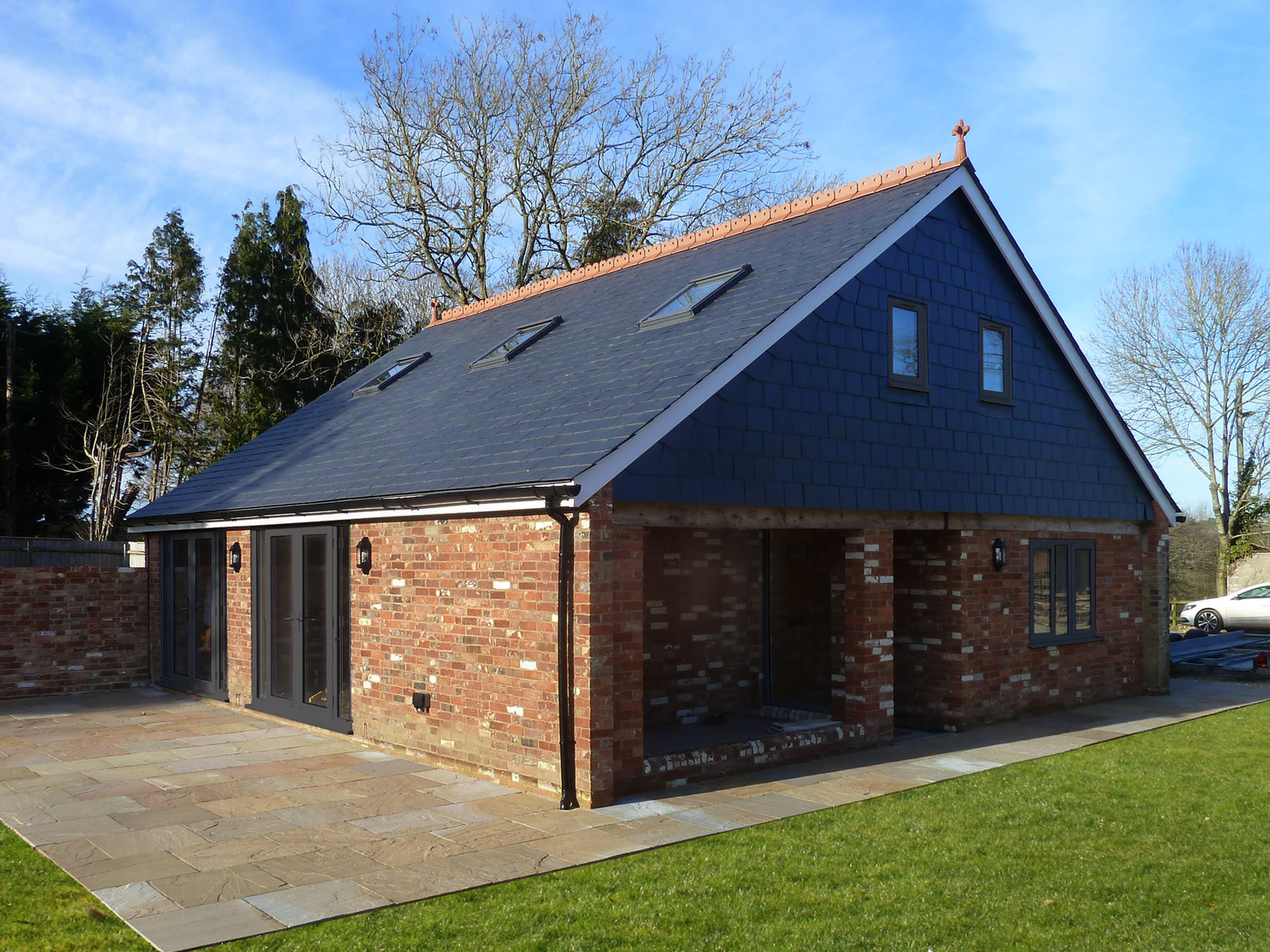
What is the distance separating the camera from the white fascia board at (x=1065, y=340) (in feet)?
40.7

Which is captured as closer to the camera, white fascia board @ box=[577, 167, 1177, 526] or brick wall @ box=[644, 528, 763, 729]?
white fascia board @ box=[577, 167, 1177, 526]

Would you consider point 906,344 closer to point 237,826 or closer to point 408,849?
point 408,849

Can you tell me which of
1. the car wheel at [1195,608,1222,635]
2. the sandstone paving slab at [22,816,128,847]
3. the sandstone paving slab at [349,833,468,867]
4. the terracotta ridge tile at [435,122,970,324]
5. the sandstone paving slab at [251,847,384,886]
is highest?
the terracotta ridge tile at [435,122,970,324]

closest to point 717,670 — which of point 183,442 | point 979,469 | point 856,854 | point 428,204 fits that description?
point 979,469

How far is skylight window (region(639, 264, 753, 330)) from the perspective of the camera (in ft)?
36.6

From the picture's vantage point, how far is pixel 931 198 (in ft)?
38.4

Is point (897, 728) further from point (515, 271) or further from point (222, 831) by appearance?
point (515, 271)

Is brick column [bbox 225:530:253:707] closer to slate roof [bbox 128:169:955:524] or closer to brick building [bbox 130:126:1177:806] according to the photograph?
brick building [bbox 130:126:1177:806]

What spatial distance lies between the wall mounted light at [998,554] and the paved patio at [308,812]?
1.93 meters

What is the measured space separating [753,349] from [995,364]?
15.4 ft

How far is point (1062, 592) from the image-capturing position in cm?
1354

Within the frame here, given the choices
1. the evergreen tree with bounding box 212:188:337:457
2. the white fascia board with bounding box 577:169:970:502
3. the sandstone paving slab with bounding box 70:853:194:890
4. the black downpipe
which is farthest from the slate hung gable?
the evergreen tree with bounding box 212:188:337:457

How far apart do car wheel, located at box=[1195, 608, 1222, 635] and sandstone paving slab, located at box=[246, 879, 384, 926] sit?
26.2 meters

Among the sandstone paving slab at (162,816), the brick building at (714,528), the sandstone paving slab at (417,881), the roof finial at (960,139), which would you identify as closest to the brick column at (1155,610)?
the brick building at (714,528)
